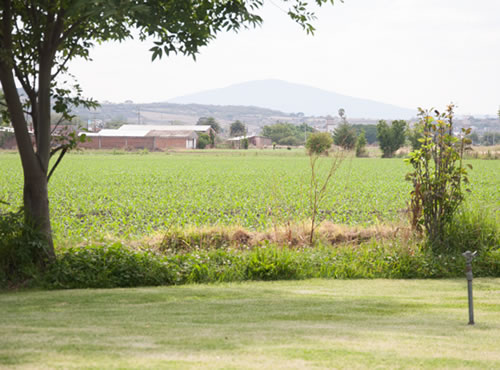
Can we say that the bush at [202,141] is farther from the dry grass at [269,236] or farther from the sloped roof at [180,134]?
the dry grass at [269,236]

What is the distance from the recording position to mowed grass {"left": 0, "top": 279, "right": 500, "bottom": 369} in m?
4.39

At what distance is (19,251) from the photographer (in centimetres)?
858

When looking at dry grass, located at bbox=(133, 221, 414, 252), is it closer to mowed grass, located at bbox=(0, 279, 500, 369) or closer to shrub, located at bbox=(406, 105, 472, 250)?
shrub, located at bbox=(406, 105, 472, 250)

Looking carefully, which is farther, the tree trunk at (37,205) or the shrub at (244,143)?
the shrub at (244,143)

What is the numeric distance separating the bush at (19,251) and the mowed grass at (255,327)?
635 mm

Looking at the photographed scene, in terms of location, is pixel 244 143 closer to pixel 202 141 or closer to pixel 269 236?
pixel 202 141

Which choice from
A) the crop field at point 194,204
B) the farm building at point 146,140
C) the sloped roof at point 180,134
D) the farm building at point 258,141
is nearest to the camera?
the crop field at point 194,204

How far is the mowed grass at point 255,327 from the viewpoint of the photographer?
4395 millimetres

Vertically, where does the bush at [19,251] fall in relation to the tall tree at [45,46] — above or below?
below

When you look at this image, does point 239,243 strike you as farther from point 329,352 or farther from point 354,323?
point 329,352

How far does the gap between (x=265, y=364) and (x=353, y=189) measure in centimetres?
2595

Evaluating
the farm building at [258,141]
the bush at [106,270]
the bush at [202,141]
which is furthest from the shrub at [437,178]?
the farm building at [258,141]

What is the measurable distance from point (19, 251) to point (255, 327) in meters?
4.54

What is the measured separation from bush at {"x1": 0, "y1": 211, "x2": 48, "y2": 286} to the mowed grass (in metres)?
0.63
